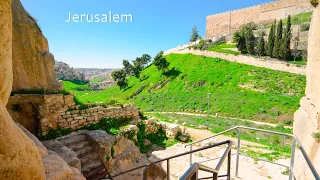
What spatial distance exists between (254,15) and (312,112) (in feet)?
236

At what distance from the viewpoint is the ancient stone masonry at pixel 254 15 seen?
58181 millimetres

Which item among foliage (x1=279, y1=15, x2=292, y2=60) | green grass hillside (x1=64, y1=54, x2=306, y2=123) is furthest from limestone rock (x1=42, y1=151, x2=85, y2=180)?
foliage (x1=279, y1=15, x2=292, y2=60)

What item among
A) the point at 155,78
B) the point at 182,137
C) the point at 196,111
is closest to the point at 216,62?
the point at 155,78

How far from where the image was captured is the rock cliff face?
8883 millimetres

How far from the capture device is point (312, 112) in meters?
4.82

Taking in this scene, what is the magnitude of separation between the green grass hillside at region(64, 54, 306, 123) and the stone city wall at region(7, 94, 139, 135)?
7321 mm

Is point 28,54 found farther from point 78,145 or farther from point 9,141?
point 9,141

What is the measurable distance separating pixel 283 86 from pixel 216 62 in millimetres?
15932

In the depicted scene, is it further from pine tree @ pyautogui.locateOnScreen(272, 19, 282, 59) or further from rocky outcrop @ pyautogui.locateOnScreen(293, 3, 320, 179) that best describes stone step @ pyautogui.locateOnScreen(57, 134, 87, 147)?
pine tree @ pyautogui.locateOnScreen(272, 19, 282, 59)

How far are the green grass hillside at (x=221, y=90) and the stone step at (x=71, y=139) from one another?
26.2ft

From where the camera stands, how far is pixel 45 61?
31.7ft

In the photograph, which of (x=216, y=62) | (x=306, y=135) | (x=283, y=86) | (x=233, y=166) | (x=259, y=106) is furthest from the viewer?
(x=216, y=62)

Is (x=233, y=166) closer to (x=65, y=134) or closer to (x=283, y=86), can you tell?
(x=65, y=134)

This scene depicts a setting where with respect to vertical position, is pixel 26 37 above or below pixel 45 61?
above
